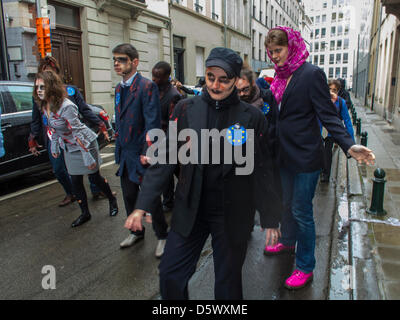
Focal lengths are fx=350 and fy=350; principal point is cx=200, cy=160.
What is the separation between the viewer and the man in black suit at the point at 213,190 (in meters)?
2.02

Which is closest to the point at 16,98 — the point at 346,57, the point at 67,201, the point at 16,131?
the point at 16,131

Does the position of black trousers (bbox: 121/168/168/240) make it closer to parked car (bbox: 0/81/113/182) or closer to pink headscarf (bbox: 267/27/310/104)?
pink headscarf (bbox: 267/27/310/104)

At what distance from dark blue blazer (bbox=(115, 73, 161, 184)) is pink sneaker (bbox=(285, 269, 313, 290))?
1.67 metres

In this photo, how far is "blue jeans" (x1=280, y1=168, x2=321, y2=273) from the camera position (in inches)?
113

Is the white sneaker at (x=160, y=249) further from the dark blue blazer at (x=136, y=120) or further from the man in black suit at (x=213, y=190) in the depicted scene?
the man in black suit at (x=213, y=190)

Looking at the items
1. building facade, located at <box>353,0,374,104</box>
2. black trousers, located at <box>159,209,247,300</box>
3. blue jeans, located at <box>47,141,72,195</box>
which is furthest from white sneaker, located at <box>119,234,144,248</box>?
building facade, located at <box>353,0,374,104</box>

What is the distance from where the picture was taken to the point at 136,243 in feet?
12.8

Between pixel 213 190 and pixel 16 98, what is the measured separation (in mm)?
5320

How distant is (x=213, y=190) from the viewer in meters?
2.06

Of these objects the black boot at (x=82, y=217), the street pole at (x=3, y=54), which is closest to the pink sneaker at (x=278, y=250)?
the black boot at (x=82, y=217)

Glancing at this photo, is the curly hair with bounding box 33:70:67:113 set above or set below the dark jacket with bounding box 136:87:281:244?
above

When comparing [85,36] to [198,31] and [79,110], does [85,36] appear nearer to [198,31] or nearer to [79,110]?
[79,110]

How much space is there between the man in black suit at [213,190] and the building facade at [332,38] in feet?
299
